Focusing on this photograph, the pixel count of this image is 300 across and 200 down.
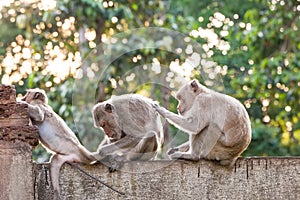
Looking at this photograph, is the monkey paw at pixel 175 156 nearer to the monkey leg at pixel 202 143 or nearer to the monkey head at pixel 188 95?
the monkey leg at pixel 202 143

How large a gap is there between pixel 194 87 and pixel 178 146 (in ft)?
1.73

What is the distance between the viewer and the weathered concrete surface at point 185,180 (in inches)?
244

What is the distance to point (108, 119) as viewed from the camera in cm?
680

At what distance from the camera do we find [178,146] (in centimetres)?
712

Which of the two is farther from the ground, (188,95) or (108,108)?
(188,95)

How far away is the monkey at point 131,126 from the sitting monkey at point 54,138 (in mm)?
406

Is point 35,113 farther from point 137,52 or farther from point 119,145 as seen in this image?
point 137,52

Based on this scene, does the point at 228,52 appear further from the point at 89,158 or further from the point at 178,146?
the point at 89,158

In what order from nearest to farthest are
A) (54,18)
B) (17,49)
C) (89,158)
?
1. (89,158)
2. (54,18)
3. (17,49)

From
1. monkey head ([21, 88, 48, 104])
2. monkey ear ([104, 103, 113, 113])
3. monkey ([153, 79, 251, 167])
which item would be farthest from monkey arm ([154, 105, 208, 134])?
monkey head ([21, 88, 48, 104])

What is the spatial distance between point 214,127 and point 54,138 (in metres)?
1.36

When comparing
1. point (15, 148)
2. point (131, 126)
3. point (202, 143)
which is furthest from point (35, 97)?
point (202, 143)

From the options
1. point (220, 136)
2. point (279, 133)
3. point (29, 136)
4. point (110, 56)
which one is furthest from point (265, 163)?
point (279, 133)

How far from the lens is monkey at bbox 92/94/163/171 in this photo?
264 inches
